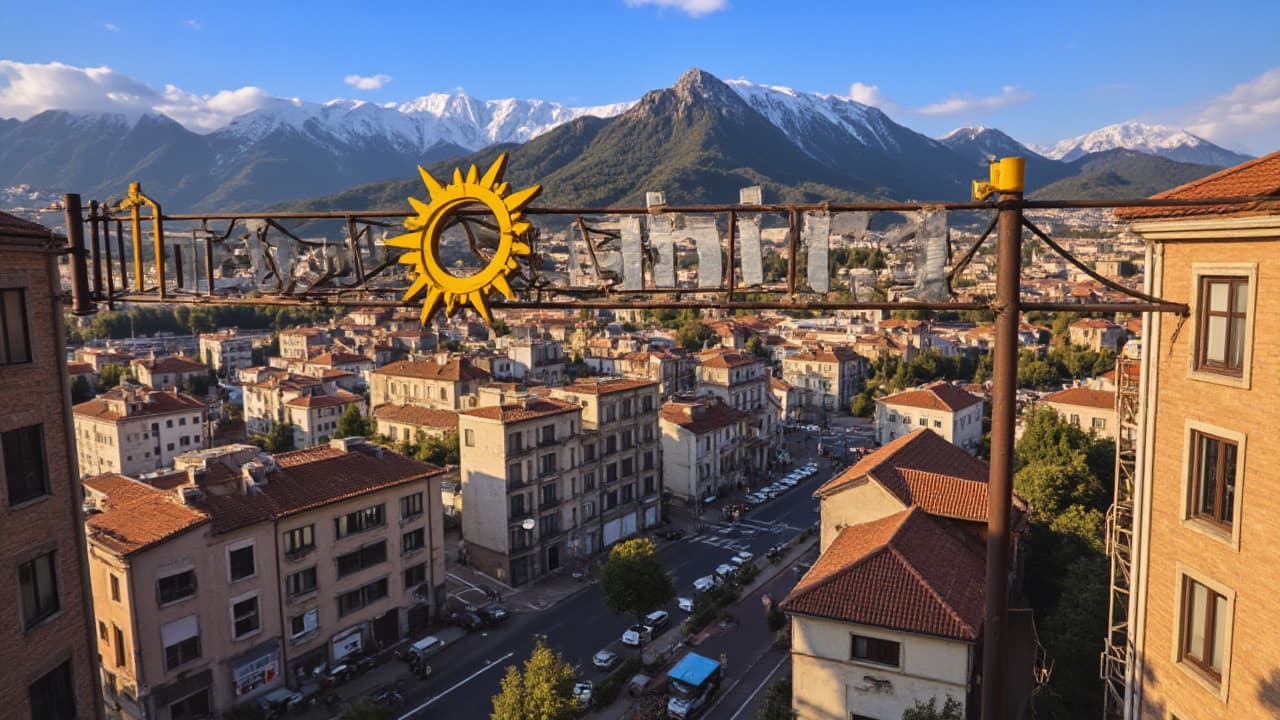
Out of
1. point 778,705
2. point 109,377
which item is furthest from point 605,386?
point 109,377

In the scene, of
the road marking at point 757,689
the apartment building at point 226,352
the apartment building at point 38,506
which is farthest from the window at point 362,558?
the apartment building at point 226,352

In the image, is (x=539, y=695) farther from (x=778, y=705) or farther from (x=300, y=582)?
(x=300, y=582)

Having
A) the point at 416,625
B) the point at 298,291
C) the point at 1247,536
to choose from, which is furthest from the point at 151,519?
the point at 1247,536

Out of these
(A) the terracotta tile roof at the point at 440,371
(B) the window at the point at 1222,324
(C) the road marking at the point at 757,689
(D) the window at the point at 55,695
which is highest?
(B) the window at the point at 1222,324

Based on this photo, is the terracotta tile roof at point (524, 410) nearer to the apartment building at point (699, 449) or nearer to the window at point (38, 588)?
the apartment building at point (699, 449)

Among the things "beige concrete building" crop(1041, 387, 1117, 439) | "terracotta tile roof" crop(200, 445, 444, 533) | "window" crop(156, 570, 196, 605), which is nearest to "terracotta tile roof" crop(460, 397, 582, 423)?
"terracotta tile roof" crop(200, 445, 444, 533)
